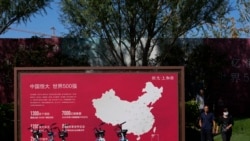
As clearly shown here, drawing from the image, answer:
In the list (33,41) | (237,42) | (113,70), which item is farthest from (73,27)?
(113,70)

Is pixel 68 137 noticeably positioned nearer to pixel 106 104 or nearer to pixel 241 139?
pixel 106 104

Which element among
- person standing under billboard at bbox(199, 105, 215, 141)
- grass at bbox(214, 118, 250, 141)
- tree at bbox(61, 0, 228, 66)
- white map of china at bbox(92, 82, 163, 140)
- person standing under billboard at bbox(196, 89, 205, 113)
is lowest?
grass at bbox(214, 118, 250, 141)

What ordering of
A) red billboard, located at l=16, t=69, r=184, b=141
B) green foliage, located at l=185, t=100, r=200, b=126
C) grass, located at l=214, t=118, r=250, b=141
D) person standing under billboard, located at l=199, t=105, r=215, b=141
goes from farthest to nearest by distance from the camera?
green foliage, located at l=185, t=100, r=200, b=126 → grass, located at l=214, t=118, r=250, b=141 → person standing under billboard, located at l=199, t=105, r=215, b=141 → red billboard, located at l=16, t=69, r=184, b=141

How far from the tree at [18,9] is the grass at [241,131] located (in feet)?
26.3

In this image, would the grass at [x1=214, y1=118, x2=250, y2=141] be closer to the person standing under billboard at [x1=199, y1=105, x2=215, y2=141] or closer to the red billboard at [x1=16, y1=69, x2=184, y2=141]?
the person standing under billboard at [x1=199, y1=105, x2=215, y2=141]

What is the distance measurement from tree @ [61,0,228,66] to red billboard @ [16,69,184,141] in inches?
396

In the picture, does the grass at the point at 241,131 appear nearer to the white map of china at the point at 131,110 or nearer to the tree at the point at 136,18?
the tree at the point at 136,18

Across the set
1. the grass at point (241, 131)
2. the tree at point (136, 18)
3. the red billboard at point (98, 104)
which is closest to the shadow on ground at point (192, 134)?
the grass at point (241, 131)

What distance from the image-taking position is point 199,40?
975 inches

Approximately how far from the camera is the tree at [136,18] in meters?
20.7

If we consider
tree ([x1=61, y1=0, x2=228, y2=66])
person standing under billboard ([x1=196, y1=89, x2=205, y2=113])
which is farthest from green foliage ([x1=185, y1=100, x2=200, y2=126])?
tree ([x1=61, y1=0, x2=228, y2=66])

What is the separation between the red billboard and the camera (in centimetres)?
1019

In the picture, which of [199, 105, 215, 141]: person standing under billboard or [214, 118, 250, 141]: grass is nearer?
[199, 105, 215, 141]: person standing under billboard

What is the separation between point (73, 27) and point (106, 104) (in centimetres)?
1292
